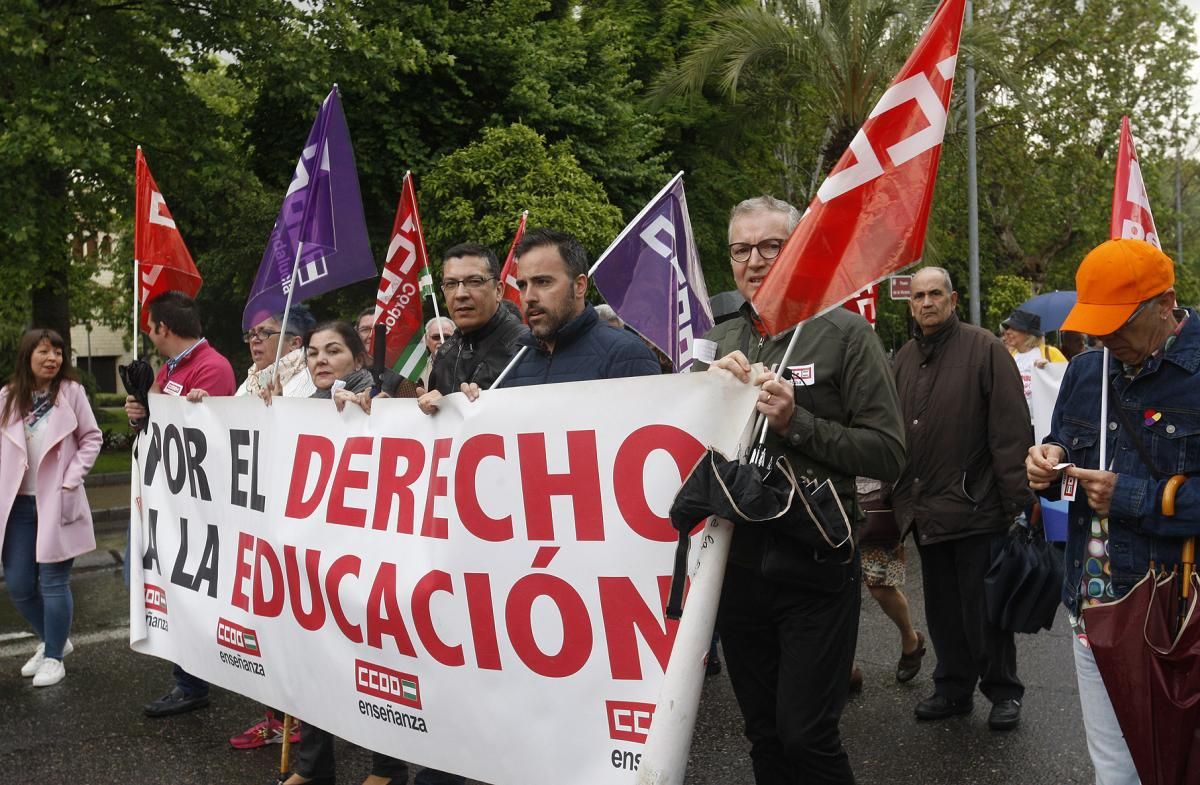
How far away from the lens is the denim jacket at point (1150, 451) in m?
2.85

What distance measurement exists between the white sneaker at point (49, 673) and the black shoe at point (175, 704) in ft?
2.35

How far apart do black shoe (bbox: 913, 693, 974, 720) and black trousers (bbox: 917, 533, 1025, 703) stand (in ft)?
0.09

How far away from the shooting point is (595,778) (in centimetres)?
307

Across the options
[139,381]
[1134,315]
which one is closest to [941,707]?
[1134,315]

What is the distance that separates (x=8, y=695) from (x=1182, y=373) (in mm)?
5559

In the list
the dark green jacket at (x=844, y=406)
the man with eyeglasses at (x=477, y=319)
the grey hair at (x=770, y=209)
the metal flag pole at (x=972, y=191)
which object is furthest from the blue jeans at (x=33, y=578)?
the metal flag pole at (x=972, y=191)

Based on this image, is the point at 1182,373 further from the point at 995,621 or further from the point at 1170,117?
the point at 1170,117

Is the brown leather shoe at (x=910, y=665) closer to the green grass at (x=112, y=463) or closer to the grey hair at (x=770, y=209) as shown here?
the grey hair at (x=770, y=209)

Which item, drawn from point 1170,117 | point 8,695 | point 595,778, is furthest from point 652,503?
point 1170,117

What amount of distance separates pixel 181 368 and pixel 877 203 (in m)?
3.60

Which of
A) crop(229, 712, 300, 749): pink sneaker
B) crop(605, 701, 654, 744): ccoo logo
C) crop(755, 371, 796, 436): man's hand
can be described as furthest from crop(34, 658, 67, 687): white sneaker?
crop(755, 371, 796, 436): man's hand

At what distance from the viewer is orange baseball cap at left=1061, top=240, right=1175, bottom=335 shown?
9.41 ft

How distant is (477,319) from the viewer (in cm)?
430

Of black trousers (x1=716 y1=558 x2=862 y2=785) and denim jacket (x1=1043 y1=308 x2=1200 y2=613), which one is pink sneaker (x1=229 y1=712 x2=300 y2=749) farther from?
denim jacket (x1=1043 y1=308 x2=1200 y2=613)
